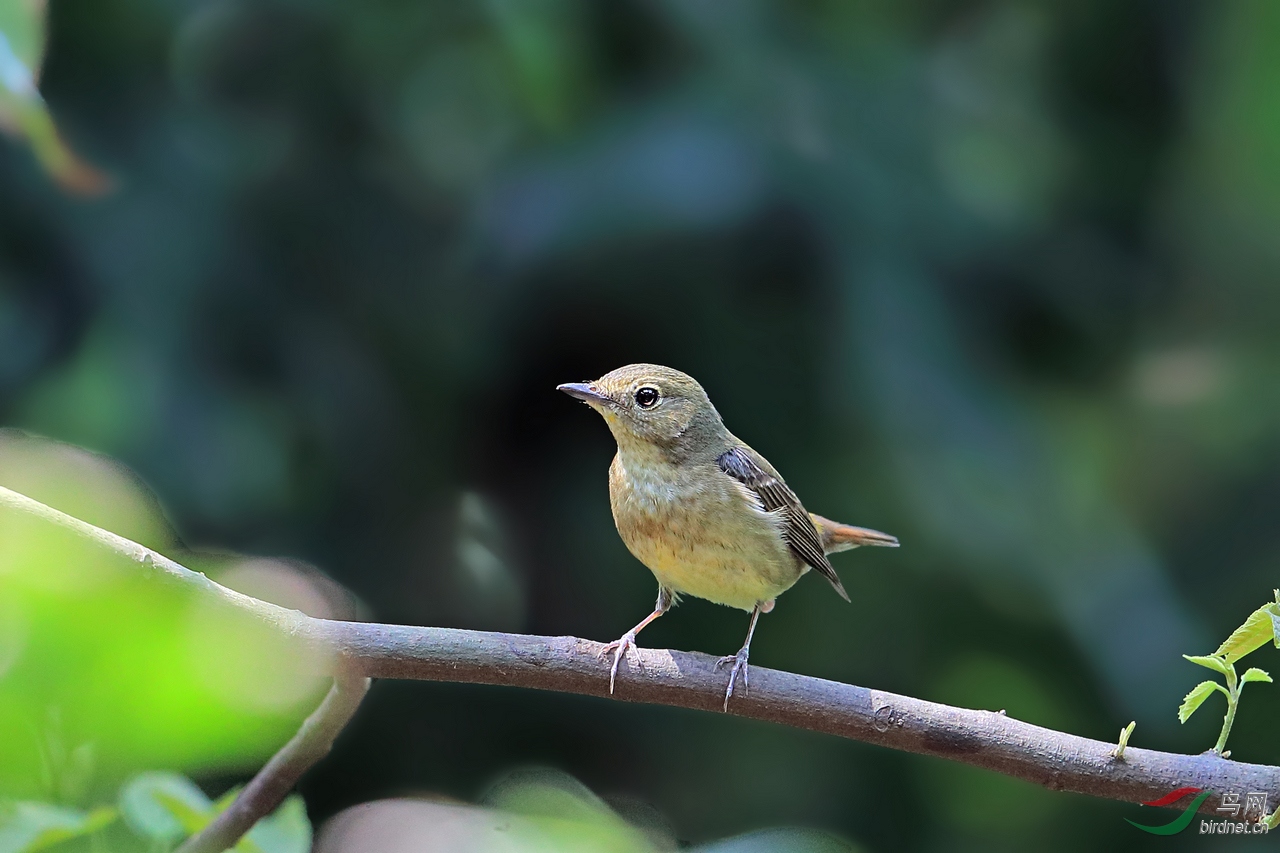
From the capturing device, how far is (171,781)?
4.60 feet

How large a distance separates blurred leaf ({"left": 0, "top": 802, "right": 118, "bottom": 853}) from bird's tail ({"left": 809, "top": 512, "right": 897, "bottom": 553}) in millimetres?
3002

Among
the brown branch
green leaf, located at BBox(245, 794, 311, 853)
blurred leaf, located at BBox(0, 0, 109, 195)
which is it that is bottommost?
the brown branch

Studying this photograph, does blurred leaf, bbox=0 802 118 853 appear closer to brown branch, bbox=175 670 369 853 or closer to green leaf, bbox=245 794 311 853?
green leaf, bbox=245 794 311 853

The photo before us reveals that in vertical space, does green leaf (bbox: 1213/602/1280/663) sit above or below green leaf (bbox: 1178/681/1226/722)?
above

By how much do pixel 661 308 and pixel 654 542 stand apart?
145cm

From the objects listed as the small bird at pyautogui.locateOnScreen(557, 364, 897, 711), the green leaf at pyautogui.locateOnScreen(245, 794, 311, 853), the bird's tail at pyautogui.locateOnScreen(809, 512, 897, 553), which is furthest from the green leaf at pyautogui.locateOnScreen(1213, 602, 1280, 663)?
the bird's tail at pyautogui.locateOnScreen(809, 512, 897, 553)

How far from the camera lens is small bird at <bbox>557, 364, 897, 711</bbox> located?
3.13 metres

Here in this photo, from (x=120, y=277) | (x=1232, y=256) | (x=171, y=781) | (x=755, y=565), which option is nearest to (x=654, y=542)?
(x=755, y=565)

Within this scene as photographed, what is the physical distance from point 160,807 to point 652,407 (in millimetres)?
2014

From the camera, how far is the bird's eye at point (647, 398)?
3173mm

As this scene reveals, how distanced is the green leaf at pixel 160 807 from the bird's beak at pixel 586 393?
1.63 meters

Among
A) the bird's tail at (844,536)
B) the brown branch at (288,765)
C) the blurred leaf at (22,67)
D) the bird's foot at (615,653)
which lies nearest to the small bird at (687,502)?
the bird's tail at (844,536)

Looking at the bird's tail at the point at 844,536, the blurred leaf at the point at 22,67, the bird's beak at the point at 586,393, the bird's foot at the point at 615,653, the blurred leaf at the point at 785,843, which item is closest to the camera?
the blurred leaf at the point at 22,67

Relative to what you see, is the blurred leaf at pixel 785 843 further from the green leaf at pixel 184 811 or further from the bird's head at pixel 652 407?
the bird's head at pixel 652 407
